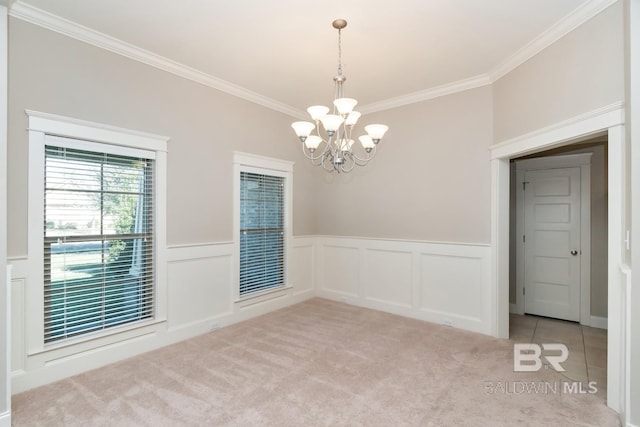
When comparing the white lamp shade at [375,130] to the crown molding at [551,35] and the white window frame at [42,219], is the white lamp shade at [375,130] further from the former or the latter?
the white window frame at [42,219]

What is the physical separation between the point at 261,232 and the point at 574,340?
399 cm

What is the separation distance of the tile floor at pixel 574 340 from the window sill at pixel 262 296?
2.97 m

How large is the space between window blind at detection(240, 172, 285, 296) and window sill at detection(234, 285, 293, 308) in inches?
2.3

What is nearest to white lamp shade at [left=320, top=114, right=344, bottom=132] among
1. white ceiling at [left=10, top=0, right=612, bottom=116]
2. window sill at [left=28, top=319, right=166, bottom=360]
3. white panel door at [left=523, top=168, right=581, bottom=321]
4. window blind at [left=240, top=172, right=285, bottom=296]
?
white ceiling at [left=10, top=0, right=612, bottom=116]

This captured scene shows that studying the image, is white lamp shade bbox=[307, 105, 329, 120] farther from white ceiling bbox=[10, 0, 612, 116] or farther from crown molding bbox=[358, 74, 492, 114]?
crown molding bbox=[358, 74, 492, 114]

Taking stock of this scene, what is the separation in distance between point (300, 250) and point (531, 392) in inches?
132

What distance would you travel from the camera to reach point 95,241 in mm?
2953

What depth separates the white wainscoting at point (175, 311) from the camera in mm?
2541

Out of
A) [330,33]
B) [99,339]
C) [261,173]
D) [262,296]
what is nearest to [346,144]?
[330,33]

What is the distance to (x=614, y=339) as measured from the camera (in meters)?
2.30

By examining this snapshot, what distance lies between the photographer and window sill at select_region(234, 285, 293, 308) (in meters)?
4.25

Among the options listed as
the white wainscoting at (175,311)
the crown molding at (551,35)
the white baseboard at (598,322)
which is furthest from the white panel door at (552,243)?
the white wainscoting at (175,311)

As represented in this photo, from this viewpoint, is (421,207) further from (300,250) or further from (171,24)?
(171,24)

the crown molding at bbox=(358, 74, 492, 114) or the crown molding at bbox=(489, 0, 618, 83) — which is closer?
the crown molding at bbox=(489, 0, 618, 83)
